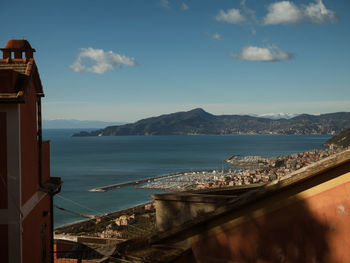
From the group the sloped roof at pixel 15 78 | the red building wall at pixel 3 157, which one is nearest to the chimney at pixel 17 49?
the sloped roof at pixel 15 78

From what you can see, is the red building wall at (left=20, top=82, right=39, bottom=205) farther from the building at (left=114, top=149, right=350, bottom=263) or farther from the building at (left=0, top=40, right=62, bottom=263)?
the building at (left=114, top=149, right=350, bottom=263)

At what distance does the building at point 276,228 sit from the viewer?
6.62 feet

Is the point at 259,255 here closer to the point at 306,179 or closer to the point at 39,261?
the point at 306,179

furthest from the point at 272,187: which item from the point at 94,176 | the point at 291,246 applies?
the point at 94,176

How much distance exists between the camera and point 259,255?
2.22m

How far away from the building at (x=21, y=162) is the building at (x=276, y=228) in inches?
126

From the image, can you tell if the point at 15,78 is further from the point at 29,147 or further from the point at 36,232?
the point at 36,232

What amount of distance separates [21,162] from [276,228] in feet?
14.2

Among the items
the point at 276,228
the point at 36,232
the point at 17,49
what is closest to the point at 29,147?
the point at 36,232

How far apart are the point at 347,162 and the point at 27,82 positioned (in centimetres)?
504

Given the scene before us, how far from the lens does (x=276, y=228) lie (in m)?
2.17

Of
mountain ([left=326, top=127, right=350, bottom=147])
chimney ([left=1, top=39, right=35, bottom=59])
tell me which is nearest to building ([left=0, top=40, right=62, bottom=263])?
chimney ([left=1, top=39, right=35, bottom=59])

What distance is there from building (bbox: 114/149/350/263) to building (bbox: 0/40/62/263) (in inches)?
126

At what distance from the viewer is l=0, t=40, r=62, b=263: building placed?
16.4 feet
